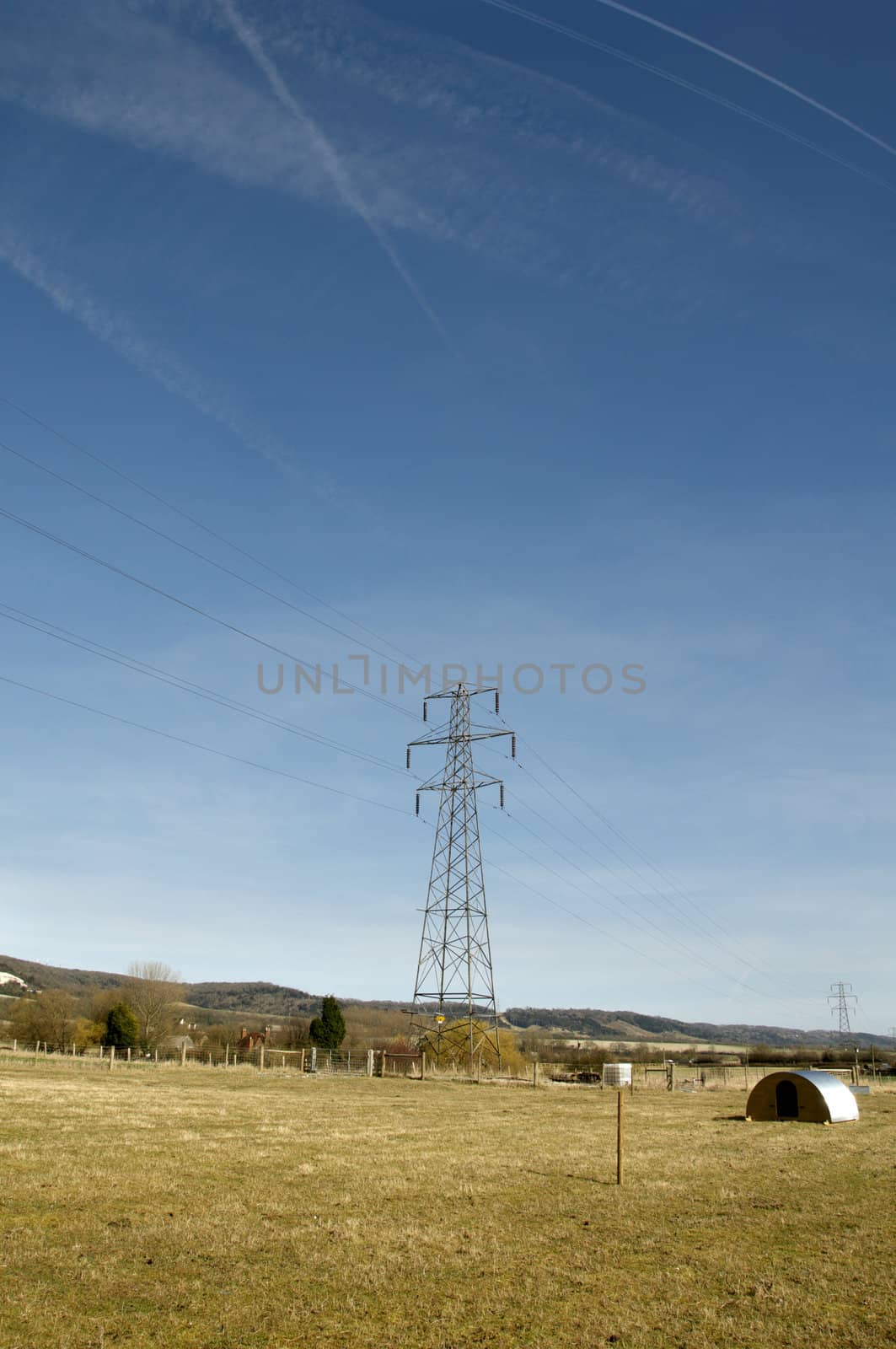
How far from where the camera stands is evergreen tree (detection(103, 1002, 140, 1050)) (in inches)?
3684

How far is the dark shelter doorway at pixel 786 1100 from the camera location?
128ft

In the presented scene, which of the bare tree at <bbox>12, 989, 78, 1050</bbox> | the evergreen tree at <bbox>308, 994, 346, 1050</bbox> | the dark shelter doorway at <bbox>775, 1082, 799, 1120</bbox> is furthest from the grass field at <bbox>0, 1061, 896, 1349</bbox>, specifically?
the bare tree at <bbox>12, 989, 78, 1050</bbox>

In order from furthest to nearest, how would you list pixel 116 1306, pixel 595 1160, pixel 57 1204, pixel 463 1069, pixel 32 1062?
pixel 463 1069 → pixel 32 1062 → pixel 595 1160 → pixel 57 1204 → pixel 116 1306

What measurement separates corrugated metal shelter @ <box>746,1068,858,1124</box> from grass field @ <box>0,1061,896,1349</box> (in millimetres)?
8615

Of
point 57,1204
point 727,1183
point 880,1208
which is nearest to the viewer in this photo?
point 57,1204

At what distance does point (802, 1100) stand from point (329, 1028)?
56.3 metres

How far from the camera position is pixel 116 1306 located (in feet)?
35.0

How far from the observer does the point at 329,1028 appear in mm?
87875

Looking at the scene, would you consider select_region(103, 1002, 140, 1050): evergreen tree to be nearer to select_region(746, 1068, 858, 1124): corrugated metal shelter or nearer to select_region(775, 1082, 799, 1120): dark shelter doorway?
select_region(746, 1068, 858, 1124): corrugated metal shelter

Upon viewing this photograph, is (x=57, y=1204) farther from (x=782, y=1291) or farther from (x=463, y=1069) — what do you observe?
(x=463, y=1069)

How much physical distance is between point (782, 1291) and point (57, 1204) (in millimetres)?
10653

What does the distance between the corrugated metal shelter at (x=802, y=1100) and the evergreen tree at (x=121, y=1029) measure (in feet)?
227

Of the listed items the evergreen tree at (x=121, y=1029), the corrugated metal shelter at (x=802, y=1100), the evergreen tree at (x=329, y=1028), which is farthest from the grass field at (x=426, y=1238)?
the evergreen tree at (x=121, y=1029)

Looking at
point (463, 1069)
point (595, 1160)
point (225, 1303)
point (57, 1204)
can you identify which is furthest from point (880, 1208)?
point (463, 1069)
